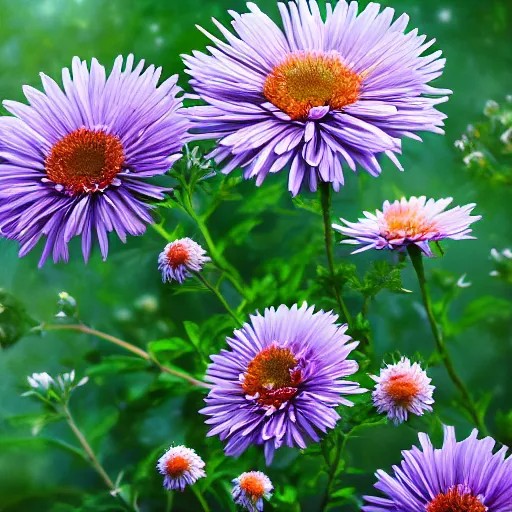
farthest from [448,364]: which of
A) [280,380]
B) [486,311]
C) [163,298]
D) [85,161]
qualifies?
[85,161]

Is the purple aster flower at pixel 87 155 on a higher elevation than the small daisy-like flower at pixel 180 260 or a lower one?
higher

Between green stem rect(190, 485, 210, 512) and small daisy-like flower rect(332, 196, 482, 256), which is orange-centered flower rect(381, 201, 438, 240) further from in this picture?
green stem rect(190, 485, 210, 512)

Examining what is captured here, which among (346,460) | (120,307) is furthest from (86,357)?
(346,460)

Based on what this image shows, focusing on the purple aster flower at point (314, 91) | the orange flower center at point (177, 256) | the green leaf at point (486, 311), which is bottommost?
the orange flower center at point (177, 256)

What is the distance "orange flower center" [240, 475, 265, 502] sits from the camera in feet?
2.08

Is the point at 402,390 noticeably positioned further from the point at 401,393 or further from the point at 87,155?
the point at 87,155

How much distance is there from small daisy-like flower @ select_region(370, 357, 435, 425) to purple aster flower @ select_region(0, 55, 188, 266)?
25 centimetres

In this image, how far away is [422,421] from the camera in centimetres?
65

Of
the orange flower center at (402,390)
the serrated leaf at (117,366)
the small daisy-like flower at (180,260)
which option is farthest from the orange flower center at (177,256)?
the orange flower center at (402,390)

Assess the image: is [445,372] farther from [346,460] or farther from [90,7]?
[90,7]

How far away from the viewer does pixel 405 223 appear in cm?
66

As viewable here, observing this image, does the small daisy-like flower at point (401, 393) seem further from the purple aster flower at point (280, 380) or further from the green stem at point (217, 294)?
the green stem at point (217, 294)

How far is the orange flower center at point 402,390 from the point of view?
613 millimetres

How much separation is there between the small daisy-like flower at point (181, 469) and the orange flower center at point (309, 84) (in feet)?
1.02
